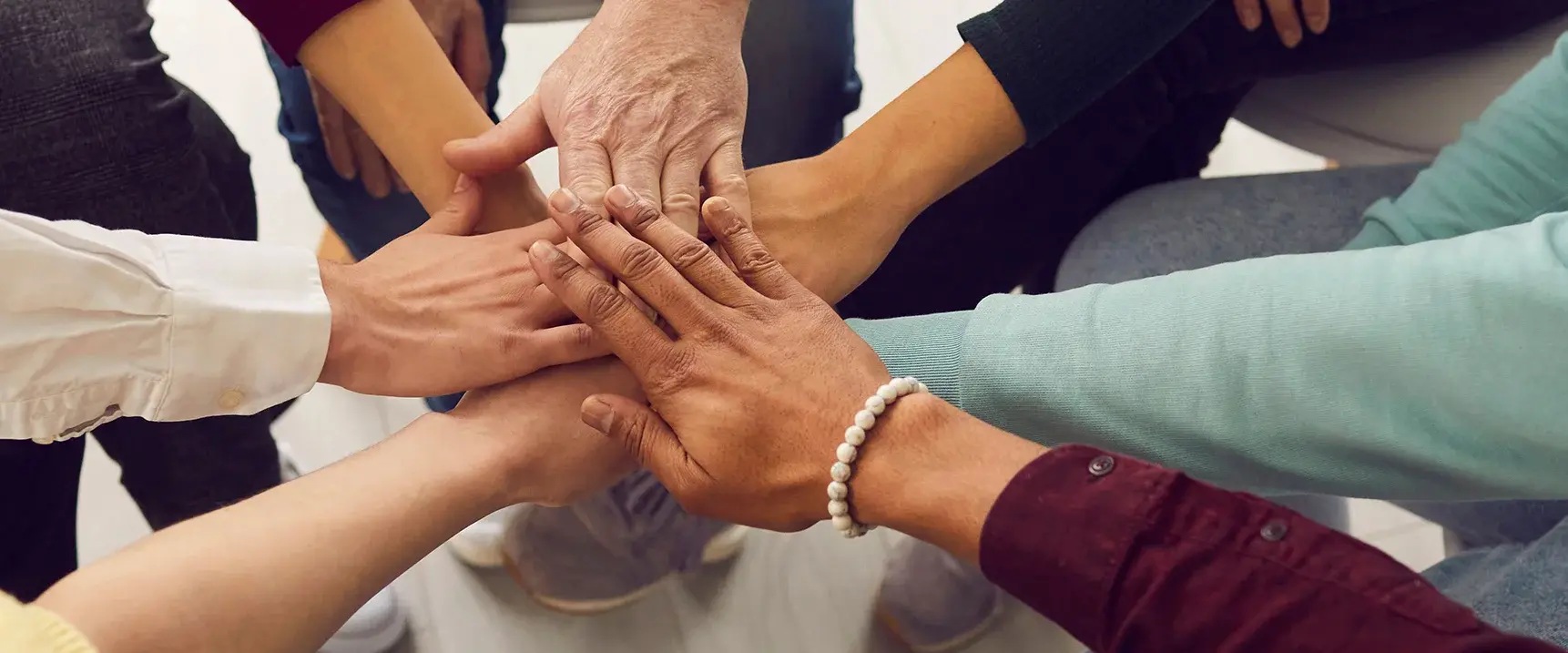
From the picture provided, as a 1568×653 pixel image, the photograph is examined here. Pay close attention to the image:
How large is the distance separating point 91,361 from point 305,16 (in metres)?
0.35

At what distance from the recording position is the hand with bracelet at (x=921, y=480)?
1.69 ft

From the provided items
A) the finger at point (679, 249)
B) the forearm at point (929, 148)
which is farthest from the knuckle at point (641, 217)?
the forearm at point (929, 148)

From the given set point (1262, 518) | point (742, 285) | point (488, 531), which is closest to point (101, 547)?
point (488, 531)

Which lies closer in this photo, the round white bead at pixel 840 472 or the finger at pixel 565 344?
the round white bead at pixel 840 472

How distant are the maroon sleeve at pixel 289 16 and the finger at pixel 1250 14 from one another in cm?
79

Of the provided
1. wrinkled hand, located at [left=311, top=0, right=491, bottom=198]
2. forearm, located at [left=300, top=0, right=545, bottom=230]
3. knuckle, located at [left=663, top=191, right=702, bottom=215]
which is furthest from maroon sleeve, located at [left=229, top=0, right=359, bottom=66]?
knuckle, located at [left=663, top=191, right=702, bottom=215]

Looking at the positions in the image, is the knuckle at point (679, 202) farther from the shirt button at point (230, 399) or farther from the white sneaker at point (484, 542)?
the white sneaker at point (484, 542)

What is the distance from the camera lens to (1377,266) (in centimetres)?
65

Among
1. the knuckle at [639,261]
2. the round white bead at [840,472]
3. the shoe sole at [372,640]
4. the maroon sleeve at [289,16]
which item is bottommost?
the shoe sole at [372,640]

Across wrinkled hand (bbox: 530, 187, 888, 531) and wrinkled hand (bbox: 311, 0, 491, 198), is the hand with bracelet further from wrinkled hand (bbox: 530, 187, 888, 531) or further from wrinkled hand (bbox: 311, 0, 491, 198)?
wrinkled hand (bbox: 311, 0, 491, 198)

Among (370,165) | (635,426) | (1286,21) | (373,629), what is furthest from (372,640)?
(1286,21)

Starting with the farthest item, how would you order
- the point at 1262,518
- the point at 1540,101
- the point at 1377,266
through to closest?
the point at 1540,101
the point at 1377,266
the point at 1262,518

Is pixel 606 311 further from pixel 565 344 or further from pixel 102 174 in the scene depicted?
pixel 102 174

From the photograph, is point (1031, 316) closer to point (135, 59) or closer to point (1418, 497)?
point (1418, 497)
